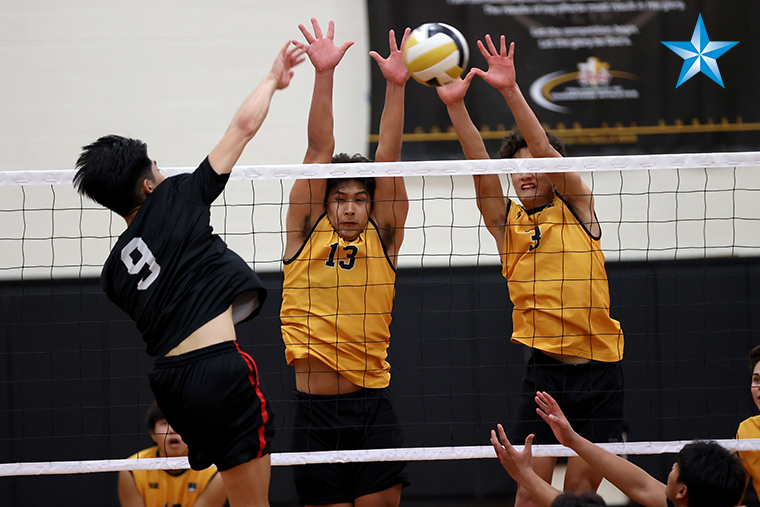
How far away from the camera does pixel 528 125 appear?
11.8 ft

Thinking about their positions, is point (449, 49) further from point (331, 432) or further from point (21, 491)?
point (21, 491)

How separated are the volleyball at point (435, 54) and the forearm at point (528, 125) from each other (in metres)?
0.32

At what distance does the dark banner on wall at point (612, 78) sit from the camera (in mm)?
5656

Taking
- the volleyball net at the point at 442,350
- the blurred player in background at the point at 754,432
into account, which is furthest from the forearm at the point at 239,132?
the blurred player in background at the point at 754,432

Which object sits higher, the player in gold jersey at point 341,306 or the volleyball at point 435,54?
the volleyball at point 435,54

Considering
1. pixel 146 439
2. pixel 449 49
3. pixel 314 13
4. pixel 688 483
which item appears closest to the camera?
pixel 688 483

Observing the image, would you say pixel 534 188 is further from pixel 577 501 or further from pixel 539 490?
pixel 577 501

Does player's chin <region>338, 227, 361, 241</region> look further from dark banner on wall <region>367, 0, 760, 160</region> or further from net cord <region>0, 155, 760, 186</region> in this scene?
dark banner on wall <region>367, 0, 760, 160</region>

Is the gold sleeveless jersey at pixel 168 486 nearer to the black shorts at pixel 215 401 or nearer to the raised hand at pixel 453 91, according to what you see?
the black shorts at pixel 215 401

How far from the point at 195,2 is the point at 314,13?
1.03 m

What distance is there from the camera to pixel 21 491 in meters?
5.56

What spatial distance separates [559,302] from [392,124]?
1.27m

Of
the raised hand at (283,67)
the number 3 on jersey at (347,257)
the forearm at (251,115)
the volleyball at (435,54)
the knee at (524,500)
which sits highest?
the volleyball at (435,54)

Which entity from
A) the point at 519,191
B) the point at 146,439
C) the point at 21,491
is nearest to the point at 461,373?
the point at 519,191
